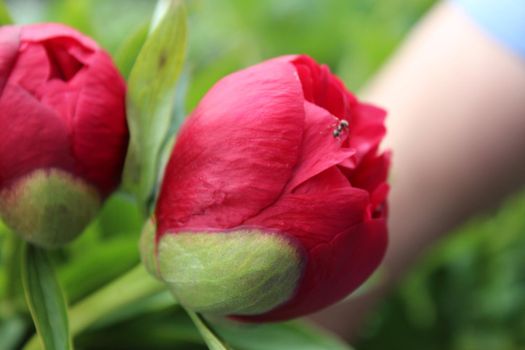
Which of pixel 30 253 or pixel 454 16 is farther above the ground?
pixel 454 16

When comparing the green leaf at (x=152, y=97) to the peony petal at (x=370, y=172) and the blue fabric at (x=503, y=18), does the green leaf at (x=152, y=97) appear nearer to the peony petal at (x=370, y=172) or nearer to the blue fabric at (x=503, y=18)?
the peony petal at (x=370, y=172)

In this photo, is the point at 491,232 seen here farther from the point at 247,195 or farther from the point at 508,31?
the point at 247,195

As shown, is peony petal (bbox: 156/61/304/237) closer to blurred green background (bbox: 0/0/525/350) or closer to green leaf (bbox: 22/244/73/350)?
green leaf (bbox: 22/244/73/350)

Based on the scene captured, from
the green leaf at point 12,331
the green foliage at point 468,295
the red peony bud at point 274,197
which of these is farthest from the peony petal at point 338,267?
the green foliage at point 468,295

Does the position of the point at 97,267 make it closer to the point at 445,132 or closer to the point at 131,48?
the point at 131,48

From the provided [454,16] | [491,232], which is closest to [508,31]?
[454,16]

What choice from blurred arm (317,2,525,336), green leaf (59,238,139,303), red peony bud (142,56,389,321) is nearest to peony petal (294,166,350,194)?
red peony bud (142,56,389,321)

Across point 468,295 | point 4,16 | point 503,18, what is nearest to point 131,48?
point 4,16
